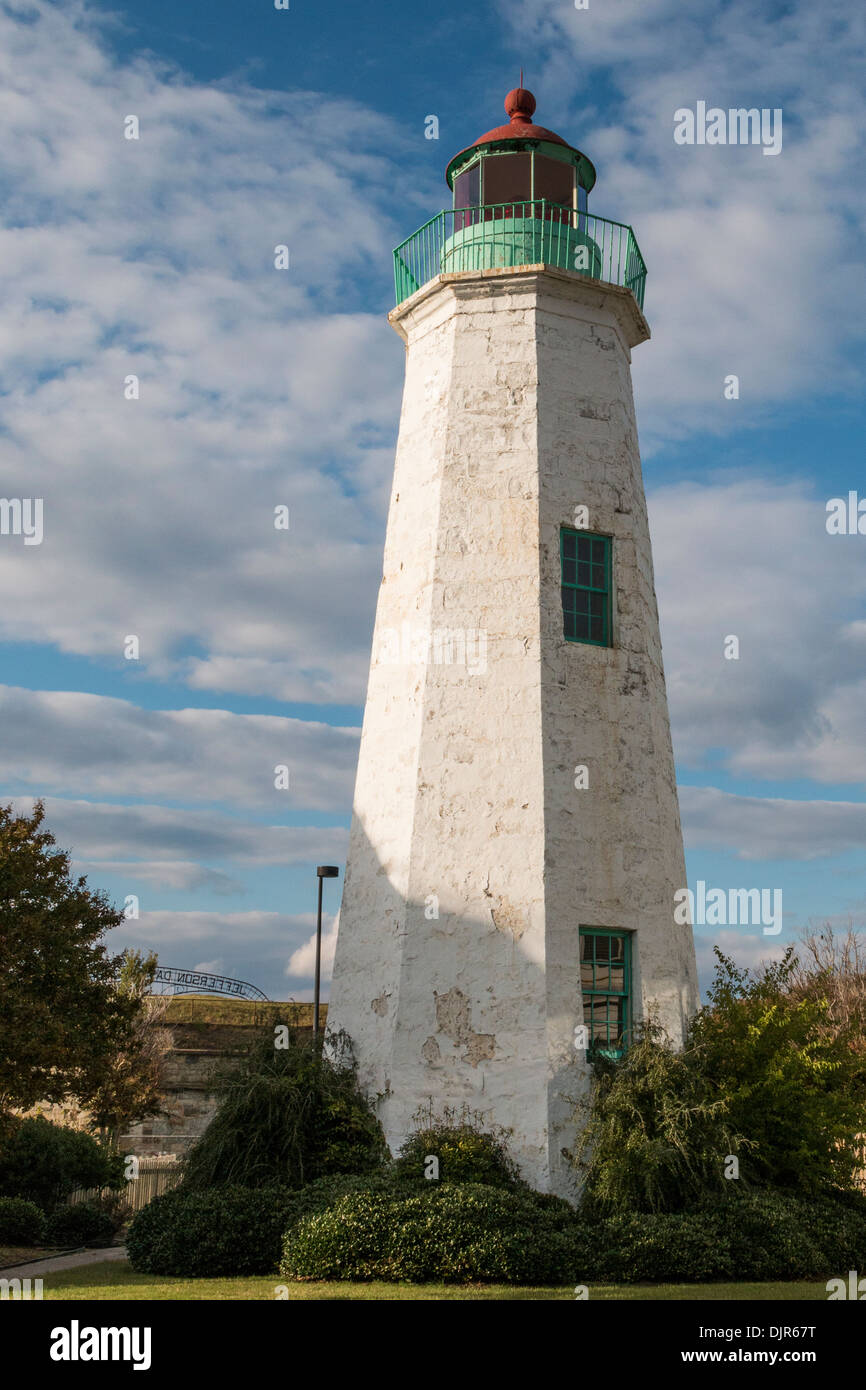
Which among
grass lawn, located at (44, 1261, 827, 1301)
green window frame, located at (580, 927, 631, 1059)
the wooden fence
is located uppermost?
green window frame, located at (580, 927, 631, 1059)

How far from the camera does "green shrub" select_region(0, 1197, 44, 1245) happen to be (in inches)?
711

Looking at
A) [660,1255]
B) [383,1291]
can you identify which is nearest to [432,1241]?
[383,1291]

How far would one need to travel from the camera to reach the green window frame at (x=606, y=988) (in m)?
15.4

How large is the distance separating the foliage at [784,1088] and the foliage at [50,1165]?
1208 cm

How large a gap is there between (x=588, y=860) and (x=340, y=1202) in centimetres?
541

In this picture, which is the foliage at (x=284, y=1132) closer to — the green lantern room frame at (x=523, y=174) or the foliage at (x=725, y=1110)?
the foliage at (x=725, y=1110)

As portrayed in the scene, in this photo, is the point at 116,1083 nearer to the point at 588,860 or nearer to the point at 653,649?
the point at 588,860

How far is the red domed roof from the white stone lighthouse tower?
46 mm

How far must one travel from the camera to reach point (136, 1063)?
2291 cm

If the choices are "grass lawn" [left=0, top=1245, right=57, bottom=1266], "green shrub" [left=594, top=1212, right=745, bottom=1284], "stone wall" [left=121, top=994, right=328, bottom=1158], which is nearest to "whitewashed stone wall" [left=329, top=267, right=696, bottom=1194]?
"green shrub" [left=594, top=1212, right=745, bottom=1284]

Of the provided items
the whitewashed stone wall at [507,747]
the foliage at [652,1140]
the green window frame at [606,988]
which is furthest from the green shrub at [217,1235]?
the green window frame at [606,988]

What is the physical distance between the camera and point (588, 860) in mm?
15711

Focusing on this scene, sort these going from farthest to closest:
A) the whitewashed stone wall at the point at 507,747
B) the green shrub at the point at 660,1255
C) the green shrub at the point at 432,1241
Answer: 1. the whitewashed stone wall at the point at 507,747
2. the green shrub at the point at 660,1255
3. the green shrub at the point at 432,1241

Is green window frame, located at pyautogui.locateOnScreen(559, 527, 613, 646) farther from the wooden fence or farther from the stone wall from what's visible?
the wooden fence
